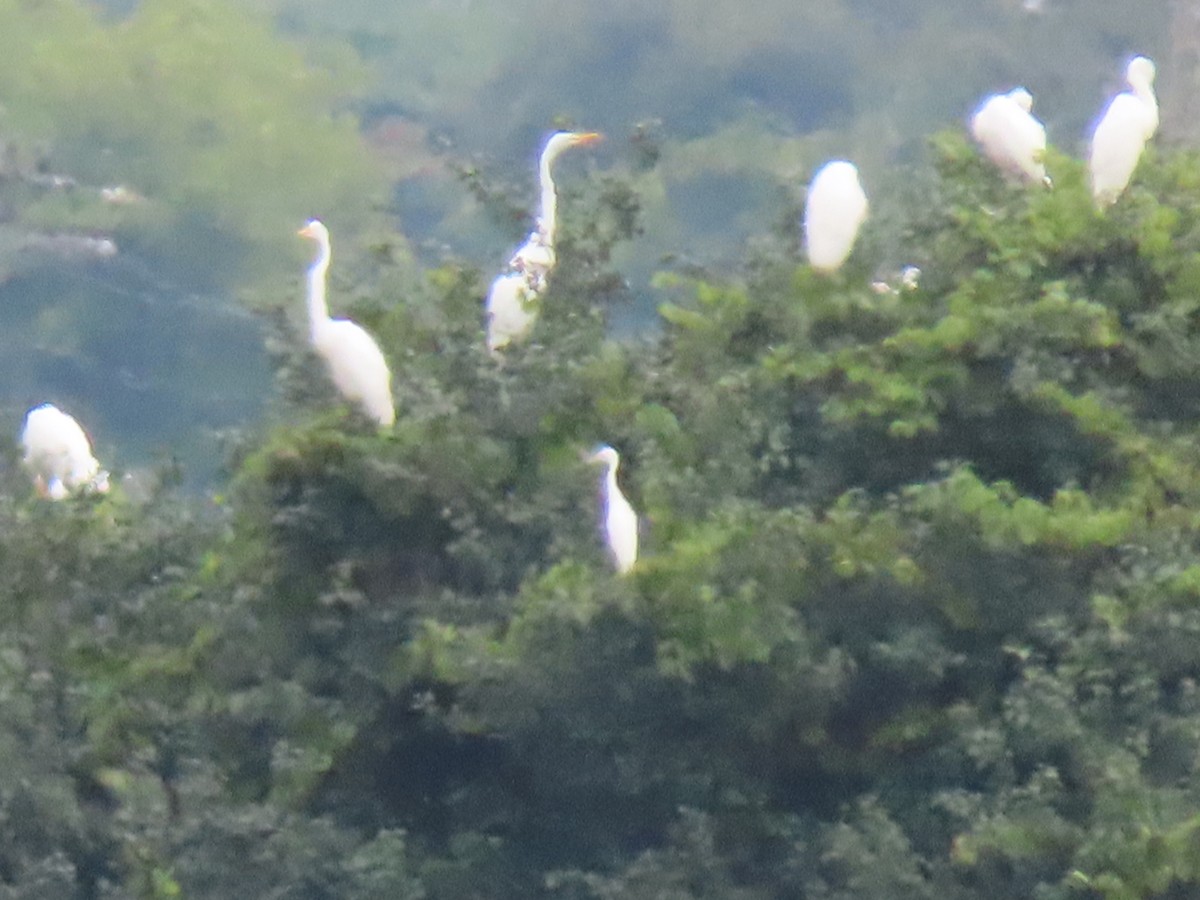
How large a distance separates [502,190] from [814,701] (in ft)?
6.12

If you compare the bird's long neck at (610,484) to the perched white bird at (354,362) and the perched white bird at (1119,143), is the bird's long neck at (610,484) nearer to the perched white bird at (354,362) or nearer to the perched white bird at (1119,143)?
the perched white bird at (354,362)

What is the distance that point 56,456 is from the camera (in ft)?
23.4

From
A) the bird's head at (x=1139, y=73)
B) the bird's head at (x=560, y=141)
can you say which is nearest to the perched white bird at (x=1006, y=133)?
the bird's head at (x=1139, y=73)

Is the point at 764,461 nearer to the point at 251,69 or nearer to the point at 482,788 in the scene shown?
the point at 482,788

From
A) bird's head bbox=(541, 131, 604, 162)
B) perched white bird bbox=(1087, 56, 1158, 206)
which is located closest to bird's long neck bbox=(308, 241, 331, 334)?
bird's head bbox=(541, 131, 604, 162)

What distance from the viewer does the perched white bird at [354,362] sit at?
549 centimetres

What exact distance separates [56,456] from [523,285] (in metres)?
2.10

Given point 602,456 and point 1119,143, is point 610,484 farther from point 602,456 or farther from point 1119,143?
point 1119,143

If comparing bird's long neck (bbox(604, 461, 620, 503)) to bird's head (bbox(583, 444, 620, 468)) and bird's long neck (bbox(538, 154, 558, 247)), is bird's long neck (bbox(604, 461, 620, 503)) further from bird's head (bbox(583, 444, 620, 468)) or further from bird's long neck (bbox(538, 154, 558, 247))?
bird's long neck (bbox(538, 154, 558, 247))

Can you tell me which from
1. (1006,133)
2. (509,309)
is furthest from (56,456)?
(1006,133)

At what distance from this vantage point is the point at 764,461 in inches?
216

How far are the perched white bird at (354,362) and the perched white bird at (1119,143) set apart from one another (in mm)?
2036

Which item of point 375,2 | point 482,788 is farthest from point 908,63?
point 482,788

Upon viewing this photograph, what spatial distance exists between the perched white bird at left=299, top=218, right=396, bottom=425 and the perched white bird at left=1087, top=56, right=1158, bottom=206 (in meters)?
2.04
